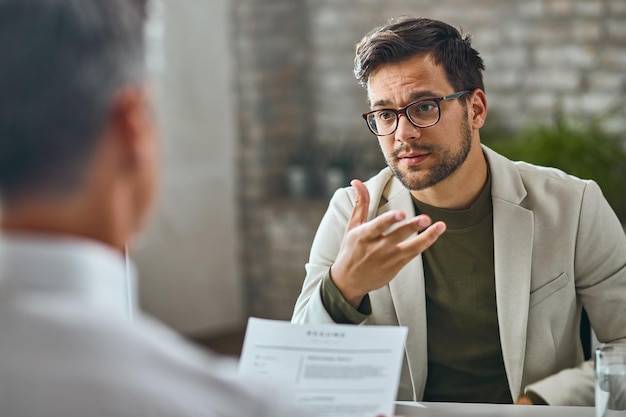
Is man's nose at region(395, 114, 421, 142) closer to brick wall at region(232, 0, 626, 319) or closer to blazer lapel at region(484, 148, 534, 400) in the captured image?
blazer lapel at region(484, 148, 534, 400)

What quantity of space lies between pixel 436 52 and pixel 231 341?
10.9 feet

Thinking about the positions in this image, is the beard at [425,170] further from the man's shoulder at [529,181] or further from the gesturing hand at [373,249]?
the gesturing hand at [373,249]

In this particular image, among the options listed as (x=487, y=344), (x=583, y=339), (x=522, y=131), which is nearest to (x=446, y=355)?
(x=487, y=344)

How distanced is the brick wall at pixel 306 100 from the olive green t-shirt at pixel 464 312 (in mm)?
2634

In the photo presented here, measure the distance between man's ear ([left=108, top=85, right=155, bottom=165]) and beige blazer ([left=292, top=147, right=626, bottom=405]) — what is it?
1.17 m

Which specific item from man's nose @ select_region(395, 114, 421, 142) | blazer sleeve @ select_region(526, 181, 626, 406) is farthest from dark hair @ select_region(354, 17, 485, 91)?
blazer sleeve @ select_region(526, 181, 626, 406)

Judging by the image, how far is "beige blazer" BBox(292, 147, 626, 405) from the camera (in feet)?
6.38

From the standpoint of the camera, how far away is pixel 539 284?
197 centimetres

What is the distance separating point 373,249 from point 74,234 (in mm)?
1006

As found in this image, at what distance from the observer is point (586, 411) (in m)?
1.62

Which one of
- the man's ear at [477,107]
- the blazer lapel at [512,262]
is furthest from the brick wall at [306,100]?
the blazer lapel at [512,262]

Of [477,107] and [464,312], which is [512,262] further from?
[477,107]

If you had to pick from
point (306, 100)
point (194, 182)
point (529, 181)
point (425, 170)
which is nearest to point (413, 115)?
point (425, 170)

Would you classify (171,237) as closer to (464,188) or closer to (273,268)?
(273,268)
